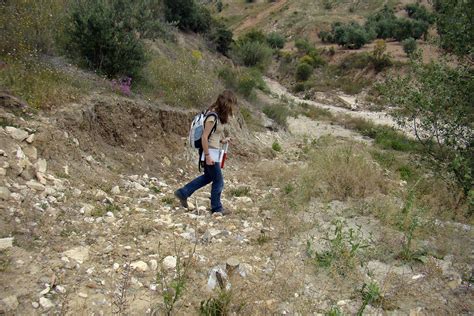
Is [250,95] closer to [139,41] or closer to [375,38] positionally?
[139,41]

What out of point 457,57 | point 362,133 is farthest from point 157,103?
point 362,133

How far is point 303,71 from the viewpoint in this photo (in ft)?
123

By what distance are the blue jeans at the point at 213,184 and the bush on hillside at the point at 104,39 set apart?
12.2 ft

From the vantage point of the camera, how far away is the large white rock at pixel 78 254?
367cm

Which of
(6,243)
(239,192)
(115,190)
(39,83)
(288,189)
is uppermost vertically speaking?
(39,83)

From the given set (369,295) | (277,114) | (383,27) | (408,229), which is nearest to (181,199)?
(369,295)

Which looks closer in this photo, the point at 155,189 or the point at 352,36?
the point at 155,189

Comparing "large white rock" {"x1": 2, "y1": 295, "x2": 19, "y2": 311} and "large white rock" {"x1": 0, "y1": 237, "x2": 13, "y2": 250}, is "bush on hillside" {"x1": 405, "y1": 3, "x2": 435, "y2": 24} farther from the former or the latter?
"large white rock" {"x1": 2, "y1": 295, "x2": 19, "y2": 311}

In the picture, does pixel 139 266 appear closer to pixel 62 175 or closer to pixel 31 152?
pixel 62 175

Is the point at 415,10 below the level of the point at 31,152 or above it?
above

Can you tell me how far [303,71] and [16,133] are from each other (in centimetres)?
3491

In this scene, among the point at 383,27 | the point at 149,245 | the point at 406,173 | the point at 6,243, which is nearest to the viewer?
the point at 6,243

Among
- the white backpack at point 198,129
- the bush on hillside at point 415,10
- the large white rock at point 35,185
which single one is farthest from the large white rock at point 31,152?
the bush on hillside at point 415,10

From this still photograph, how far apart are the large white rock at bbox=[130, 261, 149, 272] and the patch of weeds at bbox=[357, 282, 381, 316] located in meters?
1.97
